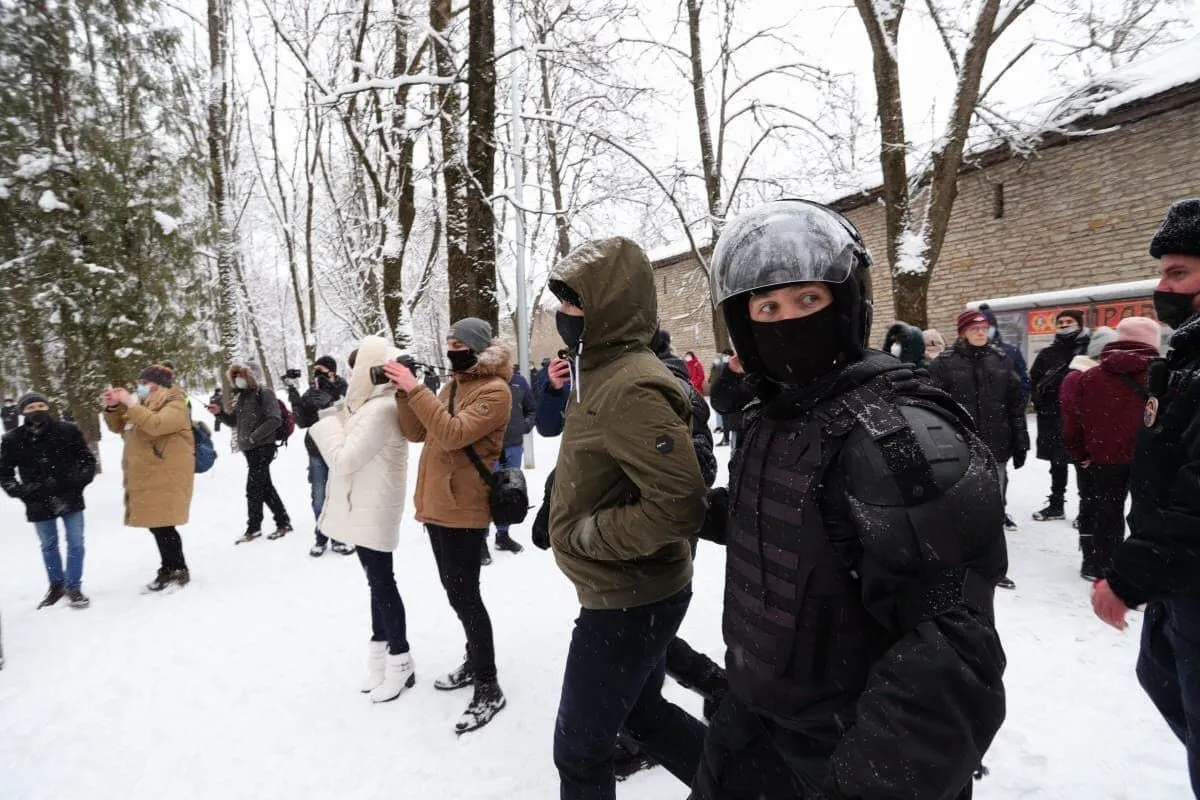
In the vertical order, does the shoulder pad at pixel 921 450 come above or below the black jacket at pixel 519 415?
above

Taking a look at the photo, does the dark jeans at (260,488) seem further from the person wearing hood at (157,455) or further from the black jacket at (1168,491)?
the black jacket at (1168,491)

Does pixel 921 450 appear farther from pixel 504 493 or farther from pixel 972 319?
pixel 972 319

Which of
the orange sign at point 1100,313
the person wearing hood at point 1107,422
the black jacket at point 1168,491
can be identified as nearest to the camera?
the black jacket at point 1168,491

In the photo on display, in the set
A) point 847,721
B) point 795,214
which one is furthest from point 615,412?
point 847,721

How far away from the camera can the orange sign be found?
9.65 m

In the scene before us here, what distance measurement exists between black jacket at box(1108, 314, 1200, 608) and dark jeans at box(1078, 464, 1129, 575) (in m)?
2.97

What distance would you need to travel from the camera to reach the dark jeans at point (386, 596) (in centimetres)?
326

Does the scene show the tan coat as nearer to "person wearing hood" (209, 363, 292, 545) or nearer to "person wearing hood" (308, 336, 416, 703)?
"person wearing hood" (209, 363, 292, 545)

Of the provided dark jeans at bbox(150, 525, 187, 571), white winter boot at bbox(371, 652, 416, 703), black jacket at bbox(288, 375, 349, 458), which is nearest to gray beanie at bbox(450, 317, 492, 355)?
white winter boot at bbox(371, 652, 416, 703)

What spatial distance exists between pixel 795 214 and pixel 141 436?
5865 millimetres

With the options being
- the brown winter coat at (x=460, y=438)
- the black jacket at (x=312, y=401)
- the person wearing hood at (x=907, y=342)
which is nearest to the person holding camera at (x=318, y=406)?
the black jacket at (x=312, y=401)

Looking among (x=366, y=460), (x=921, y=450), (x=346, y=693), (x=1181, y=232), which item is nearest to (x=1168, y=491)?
(x=1181, y=232)

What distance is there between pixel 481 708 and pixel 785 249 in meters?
2.83

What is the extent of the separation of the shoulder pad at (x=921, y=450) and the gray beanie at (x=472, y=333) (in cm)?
239
